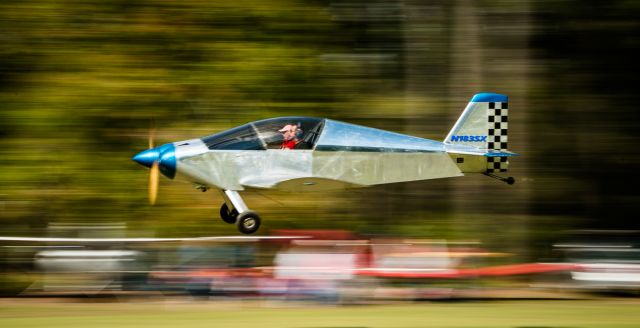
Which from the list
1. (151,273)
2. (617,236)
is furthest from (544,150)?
(151,273)

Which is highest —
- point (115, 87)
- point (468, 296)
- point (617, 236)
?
point (115, 87)

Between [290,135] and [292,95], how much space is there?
985cm

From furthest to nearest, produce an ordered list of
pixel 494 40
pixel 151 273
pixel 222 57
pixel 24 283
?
pixel 24 283, pixel 151 273, pixel 222 57, pixel 494 40

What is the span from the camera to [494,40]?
902 centimetres

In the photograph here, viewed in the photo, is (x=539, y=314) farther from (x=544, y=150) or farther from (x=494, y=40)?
(x=494, y=40)

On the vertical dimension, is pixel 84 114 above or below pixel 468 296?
above

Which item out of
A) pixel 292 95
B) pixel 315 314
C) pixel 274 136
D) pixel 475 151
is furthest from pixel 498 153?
pixel 315 314

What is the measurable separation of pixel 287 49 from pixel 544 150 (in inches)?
225

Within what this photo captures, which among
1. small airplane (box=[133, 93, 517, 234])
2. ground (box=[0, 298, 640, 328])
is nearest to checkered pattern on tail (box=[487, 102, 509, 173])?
small airplane (box=[133, 93, 517, 234])

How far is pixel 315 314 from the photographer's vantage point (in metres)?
15.4

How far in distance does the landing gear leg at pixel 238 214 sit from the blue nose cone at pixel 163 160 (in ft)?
1.10

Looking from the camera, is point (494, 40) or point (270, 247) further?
point (270, 247)

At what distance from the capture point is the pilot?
Result: 13.1 ft

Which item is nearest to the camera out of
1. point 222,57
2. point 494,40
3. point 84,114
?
point 494,40
